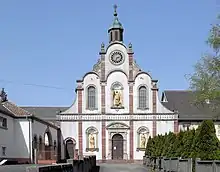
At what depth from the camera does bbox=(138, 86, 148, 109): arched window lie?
74.9 metres

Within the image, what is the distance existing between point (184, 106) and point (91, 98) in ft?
56.2

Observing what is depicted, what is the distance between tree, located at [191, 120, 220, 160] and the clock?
50.6 m

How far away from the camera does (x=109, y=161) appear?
73625 millimetres

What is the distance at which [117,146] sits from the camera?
75.0 metres

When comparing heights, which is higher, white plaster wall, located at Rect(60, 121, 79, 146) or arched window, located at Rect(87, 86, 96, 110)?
arched window, located at Rect(87, 86, 96, 110)

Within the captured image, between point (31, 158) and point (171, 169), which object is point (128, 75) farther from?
point (171, 169)

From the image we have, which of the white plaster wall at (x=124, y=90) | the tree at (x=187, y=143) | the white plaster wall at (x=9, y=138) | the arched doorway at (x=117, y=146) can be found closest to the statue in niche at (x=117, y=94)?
the white plaster wall at (x=124, y=90)

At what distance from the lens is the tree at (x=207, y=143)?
24.8 meters

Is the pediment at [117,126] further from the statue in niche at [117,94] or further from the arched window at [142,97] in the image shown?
the arched window at [142,97]

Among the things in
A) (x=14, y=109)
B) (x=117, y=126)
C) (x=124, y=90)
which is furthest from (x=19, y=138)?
(x=124, y=90)

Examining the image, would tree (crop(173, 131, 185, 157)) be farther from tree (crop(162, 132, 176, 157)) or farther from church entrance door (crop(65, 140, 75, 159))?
church entrance door (crop(65, 140, 75, 159))

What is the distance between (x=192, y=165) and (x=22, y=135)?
36413mm

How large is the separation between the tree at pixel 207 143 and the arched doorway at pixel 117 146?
49.7 m

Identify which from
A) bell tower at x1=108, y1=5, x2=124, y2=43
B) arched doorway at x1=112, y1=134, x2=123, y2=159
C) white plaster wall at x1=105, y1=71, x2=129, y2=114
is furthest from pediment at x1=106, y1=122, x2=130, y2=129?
bell tower at x1=108, y1=5, x2=124, y2=43
